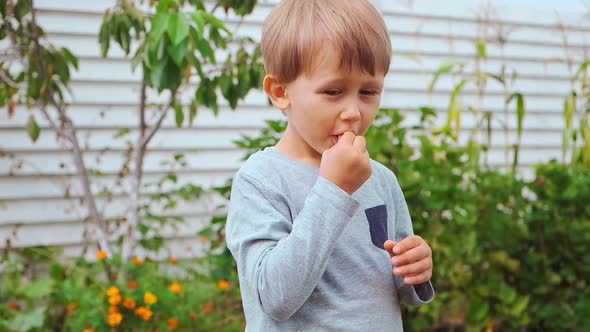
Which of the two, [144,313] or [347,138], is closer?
[347,138]

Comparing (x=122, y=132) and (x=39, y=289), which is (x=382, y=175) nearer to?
(x=39, y=289)

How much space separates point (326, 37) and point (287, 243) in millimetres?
333

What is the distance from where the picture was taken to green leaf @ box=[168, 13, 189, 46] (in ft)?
8.15

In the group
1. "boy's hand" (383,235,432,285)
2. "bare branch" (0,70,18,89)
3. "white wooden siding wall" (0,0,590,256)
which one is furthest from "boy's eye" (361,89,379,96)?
"white wooden siding wall" (0,0,590,256)

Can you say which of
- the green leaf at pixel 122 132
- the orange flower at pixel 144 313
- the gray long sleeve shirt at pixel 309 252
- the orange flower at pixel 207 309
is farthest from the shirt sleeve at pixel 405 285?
the green leaf at pixel 122 132

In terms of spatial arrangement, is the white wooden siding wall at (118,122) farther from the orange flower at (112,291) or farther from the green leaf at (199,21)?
the green leaf at (199,21)

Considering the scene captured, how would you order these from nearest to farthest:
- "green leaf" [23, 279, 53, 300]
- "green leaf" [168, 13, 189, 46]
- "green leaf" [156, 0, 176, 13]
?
"green leaf" [168, 13, 189, 46]
"green leaf" [156, 0, 176, 13]
"green leaf" [23, 279, 53, 300]

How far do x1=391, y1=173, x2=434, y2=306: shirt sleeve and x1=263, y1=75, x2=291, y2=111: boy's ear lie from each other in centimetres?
31

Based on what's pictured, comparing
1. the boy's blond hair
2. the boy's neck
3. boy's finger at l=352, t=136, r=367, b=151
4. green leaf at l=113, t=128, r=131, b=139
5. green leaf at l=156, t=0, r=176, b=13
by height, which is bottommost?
green leaf at l=113, t=128, r=131, b=139

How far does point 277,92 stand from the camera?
50.6 inches

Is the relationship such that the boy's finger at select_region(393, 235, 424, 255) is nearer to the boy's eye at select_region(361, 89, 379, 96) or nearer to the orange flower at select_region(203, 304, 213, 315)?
the boy's eye at select_region(361, 89, 379, 96)

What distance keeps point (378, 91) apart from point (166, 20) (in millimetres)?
1482

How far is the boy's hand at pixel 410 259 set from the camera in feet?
4.00

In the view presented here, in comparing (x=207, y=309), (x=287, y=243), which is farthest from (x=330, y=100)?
(x=207, y=309)
